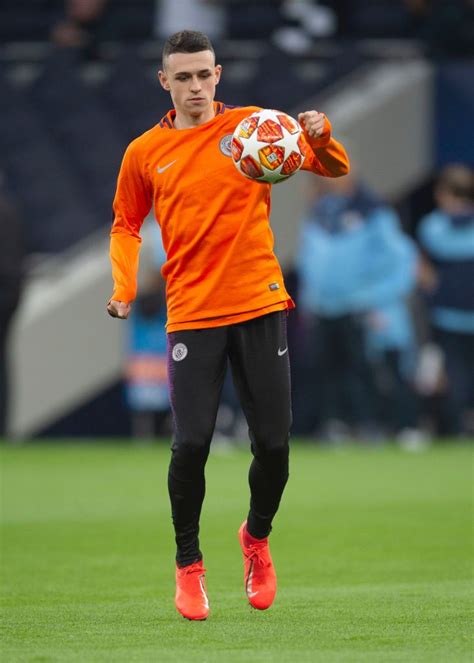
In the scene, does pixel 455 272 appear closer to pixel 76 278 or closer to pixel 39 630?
pixel 76 278

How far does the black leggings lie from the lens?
702 cm

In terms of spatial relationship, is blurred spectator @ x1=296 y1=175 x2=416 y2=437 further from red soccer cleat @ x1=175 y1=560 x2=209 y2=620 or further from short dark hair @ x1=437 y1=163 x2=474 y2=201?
red soccer cleat @ x1=175 y1=560 x2=209 y2=620

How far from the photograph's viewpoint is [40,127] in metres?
20.1

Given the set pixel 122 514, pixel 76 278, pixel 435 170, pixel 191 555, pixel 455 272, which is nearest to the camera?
pixel 191 555

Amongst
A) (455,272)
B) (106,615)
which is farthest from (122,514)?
(455,272)

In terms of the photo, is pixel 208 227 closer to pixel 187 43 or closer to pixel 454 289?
pixel 187 43

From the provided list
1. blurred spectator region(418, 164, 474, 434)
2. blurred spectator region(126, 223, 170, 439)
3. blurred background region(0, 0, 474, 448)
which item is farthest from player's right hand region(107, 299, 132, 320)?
blurred spectator region(126, 223, 170, 439)

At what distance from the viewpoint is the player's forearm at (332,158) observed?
7172 millimetres

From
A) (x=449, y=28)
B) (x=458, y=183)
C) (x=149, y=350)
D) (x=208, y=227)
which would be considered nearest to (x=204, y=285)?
(x=208, y=227)

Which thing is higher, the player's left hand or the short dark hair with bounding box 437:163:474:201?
the player's left hand

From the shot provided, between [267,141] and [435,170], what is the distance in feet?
41.5

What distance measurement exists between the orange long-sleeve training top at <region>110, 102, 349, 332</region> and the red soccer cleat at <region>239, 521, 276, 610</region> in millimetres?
986

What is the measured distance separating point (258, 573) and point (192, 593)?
39 cm

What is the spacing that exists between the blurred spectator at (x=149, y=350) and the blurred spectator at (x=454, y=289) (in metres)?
2.62
